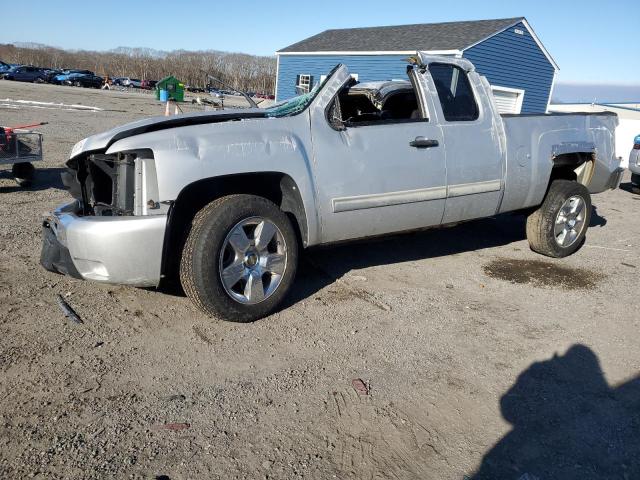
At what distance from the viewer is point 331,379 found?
3248mm

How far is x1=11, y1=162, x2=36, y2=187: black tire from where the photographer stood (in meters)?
7.45

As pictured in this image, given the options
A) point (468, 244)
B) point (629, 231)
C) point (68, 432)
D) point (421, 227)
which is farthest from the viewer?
point (629, 231)

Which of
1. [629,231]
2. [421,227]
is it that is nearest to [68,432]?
[421,227]

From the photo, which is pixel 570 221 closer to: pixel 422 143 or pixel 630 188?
pixel 422 143

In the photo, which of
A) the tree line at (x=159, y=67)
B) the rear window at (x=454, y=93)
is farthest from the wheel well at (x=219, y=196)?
the tree line at (x=159, y=67)

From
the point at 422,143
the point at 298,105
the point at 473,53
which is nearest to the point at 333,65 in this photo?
the point at 473,53

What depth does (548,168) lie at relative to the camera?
5.56 meters

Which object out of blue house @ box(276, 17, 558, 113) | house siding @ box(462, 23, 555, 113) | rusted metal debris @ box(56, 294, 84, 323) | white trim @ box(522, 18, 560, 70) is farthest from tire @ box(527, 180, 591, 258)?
white trim @ box(522, 18, 560, 70)

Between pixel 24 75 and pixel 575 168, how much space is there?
5686 centimetres

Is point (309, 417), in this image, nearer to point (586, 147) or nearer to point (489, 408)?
point (489, 408)

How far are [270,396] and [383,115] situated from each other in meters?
3.14

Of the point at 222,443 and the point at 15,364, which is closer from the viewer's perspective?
the point at 222,443

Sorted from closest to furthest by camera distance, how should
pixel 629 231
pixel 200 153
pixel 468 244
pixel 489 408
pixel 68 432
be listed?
pixel 68 432 → pixel 489 408 → pixel 200 153 → pixel 468 244 → pixel 629 231

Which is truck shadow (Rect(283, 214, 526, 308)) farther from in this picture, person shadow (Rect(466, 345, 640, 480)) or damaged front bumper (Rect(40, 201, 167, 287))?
person shadow (Rect(466, 345, 640, 480))
